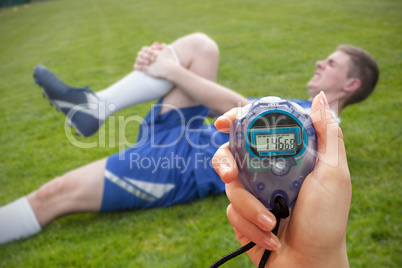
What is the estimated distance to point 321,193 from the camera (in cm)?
78

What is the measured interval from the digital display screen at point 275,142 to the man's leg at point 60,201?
133 cm

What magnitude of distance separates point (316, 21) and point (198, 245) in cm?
672

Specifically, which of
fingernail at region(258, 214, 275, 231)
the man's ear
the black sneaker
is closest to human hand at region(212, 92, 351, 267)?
fingernail at region(258, 214, 275, 231)

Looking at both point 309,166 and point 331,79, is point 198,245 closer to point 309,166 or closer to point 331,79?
point 309,166

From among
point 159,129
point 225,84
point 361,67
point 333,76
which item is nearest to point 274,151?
point 159,129

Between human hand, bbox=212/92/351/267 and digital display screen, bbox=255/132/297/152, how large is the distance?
0.22ft

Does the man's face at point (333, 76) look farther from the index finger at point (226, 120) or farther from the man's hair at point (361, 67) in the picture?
the index finger at point (226, 120)

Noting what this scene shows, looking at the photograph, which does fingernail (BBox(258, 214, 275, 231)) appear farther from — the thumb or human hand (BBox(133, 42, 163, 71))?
human hand (BBox(133, 42, 163, 71))

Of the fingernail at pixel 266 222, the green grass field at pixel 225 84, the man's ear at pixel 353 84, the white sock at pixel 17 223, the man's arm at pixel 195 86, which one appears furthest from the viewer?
the man's ear at pixel 353 84

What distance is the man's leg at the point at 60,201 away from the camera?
1.85 metres

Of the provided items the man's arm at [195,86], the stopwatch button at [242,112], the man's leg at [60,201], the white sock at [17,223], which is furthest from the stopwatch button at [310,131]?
the white sock at [17,223]

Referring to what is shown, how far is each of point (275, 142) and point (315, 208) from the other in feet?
0.60

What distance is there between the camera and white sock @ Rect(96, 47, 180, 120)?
2.15 metres

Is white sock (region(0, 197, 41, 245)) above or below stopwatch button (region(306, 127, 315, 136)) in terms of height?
below
